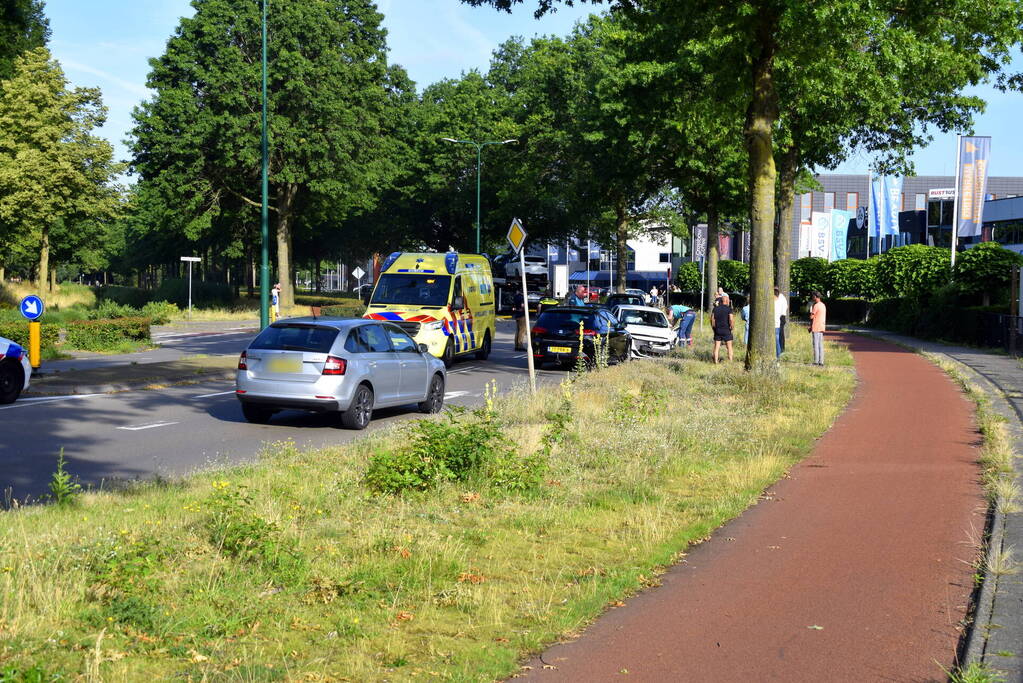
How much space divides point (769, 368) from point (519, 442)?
7.87 meters

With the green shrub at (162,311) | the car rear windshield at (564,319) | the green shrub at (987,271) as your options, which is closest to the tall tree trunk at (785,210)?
the car rear windshield at (564,319)

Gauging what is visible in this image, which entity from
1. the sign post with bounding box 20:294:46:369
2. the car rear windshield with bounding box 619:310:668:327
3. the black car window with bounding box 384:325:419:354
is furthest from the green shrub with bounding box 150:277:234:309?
the black car window with bounding box 384:325:419:354

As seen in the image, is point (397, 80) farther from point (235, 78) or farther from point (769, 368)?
point (769, 368)

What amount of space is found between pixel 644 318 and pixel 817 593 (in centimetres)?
2421

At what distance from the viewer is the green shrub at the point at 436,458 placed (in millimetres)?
8897

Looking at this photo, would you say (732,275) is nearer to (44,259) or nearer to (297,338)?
(44,259)

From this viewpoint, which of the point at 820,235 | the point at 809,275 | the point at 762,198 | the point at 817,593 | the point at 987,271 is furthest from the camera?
the point at 820,235

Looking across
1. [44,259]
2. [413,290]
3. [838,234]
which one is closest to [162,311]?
[44,259]

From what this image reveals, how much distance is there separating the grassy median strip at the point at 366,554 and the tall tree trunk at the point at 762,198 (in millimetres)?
7175

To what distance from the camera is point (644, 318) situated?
99.8 ft

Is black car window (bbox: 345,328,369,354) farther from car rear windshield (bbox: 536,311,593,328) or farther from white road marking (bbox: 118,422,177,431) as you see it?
car rear windshield (bbox: 536,311,593,328)

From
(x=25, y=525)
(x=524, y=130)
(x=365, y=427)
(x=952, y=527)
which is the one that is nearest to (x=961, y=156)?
(x=524, y=130)

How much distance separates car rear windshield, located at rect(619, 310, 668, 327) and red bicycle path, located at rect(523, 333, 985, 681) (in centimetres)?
1872

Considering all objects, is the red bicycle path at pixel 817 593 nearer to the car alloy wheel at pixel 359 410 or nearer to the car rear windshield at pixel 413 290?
the car alloy wheel at pixel 359 410
